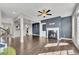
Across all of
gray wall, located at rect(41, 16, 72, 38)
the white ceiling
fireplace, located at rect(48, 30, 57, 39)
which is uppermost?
the white ceiling

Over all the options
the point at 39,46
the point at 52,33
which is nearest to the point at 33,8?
the point at 52,33

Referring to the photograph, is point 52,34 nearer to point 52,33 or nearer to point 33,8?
point 52,33

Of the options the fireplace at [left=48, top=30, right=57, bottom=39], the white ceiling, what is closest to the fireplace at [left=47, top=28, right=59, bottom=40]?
the fireplace at [left=48, top=30, right=57, bottom=39]

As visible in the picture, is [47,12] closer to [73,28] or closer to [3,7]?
[73,28]

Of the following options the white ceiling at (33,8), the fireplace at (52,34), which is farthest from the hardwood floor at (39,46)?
the white ceiling at (33,8)

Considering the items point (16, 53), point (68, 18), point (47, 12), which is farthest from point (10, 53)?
point (68, 18)

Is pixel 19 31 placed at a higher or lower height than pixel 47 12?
lower

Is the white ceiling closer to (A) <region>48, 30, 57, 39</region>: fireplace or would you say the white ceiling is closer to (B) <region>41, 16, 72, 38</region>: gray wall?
(B) <region>41, 16, 72, 38</region>: gray wall

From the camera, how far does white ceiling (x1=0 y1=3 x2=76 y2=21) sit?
206cm

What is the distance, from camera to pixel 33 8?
210cm

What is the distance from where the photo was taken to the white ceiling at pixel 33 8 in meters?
2.06
